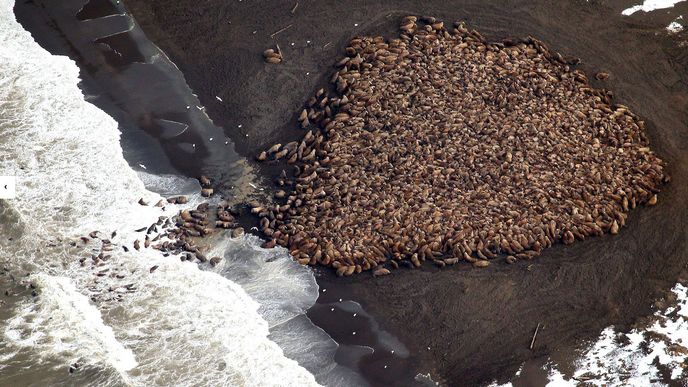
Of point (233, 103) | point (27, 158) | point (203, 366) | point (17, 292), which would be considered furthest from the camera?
point (233, 103)

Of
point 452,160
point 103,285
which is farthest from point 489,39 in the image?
point 103,285

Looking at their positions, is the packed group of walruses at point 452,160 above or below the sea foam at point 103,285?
above

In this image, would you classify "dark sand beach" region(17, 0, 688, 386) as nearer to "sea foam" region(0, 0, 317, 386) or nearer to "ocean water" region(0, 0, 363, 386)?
"ocean water" region(0, 0, 363, 386)

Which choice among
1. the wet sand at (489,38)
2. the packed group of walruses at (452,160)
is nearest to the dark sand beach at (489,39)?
the wet sand at (489,38)

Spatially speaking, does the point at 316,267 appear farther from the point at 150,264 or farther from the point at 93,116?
the point at 93,116

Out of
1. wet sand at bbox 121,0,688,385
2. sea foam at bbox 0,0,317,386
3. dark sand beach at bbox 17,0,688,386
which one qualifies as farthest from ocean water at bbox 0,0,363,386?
wet sand at bbox 121,0,688,385

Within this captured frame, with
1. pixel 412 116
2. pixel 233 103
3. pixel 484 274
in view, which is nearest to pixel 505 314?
pixel 484 274

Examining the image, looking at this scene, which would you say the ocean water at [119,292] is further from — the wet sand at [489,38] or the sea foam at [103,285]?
the wet sand at [489,38]
